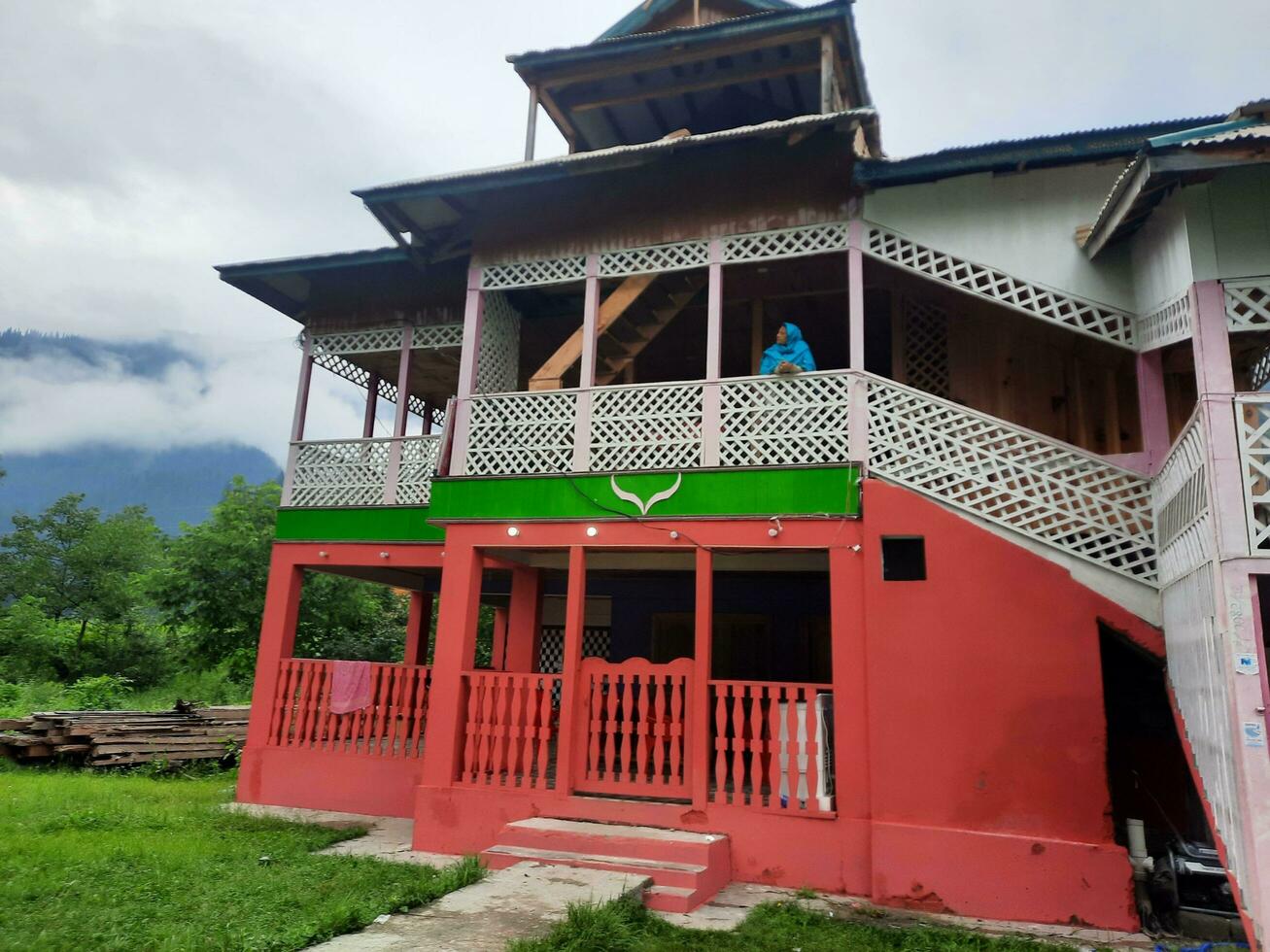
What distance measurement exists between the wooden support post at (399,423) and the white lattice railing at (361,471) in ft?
0.04

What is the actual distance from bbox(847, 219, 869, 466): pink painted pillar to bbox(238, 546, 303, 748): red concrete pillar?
7139 millimetres

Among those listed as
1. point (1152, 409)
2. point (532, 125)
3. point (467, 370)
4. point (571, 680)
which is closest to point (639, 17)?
point (532, 125)

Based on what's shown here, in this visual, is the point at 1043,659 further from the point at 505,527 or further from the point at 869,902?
the point at 505,527

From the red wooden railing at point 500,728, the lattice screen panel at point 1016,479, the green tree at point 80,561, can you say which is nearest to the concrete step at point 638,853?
the red wooden railing at point 500,728

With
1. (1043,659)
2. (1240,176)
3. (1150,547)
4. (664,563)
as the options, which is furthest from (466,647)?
(1240,176)

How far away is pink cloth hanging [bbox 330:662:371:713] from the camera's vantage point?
941 centimetres

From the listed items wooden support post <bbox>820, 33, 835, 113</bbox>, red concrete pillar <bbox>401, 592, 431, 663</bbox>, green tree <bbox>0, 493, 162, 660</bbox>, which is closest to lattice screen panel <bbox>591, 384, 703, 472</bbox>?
wooden support post <bbox>820, 33, 835, 113</bbox>

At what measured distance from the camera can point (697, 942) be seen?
4.98m

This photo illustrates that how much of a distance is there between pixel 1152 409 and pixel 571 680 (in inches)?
222

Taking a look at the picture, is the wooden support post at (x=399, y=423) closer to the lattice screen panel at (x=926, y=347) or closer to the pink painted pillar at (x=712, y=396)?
the pink painted pillar at (x=712, y=396)

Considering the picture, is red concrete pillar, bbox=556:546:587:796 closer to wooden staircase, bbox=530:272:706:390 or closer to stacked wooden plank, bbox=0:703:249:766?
wooden staircase, bbox=530:272:706:390

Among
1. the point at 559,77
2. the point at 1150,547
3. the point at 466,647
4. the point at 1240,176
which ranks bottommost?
the point at 466,647

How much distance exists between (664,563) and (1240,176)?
20.5 ft

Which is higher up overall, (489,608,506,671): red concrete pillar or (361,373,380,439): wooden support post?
(361,373,380,439): wooden support post
